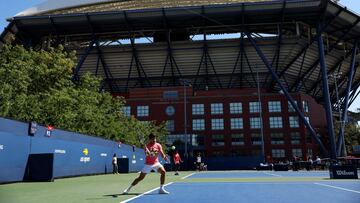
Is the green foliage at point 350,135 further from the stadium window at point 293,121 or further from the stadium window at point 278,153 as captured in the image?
the stadium window at point 278,153

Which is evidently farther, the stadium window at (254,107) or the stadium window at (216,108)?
the stadium window at (216,108)

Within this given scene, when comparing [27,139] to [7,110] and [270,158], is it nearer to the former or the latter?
[7,110]

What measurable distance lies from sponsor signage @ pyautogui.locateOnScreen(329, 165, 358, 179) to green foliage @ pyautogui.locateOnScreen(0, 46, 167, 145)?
18.7 m

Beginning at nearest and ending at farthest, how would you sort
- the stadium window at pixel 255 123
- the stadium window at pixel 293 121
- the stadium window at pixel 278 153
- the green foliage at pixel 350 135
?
the stadium window at pixel 278 153 < the stadium window at pixel 293 121 < the stadium window at pixel 255 123 < the green foliage at pixel 350 135

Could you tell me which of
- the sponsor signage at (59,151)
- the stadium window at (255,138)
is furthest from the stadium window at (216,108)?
the sponsor signage at (59,151)

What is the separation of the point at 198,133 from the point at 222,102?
798cm

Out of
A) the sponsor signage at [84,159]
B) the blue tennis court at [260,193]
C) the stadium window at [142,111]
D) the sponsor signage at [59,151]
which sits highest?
the stadium window at [142,111]

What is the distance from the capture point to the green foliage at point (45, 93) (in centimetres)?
2466

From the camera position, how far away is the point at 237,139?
75062mm

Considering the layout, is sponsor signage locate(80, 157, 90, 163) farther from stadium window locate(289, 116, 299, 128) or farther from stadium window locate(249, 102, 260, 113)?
stadium window locate(289, 116, 299, 128)

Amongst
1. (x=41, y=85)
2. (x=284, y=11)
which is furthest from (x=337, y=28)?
(x=41, y=85)

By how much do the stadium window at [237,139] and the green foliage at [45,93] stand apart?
3887cm

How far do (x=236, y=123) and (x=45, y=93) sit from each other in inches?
A: 2060

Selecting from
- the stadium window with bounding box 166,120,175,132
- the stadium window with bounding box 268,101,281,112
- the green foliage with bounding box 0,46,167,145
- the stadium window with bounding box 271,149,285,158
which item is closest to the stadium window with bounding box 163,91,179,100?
the stadium window with bounding box 166,120,175,132
